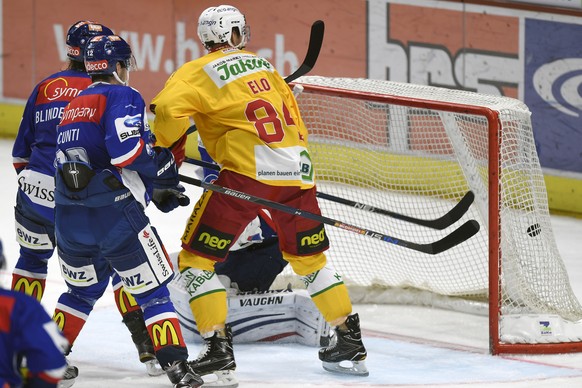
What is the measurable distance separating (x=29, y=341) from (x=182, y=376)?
1796 mm

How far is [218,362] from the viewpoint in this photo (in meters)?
5.18

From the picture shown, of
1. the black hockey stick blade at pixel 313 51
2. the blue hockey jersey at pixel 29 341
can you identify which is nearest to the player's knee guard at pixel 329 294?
the black hockey stick blade at pixel 313 51

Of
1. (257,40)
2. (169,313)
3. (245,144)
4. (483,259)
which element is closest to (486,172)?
(483,259)

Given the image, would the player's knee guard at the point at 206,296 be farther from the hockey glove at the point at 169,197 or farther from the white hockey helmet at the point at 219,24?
the white hockey helmet at the point at 219,24

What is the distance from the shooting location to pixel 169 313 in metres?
4.96

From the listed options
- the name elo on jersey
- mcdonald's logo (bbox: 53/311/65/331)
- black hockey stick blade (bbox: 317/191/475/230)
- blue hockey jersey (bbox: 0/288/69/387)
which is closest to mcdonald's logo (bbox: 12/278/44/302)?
mcdonald's logo (bbox: 53/311/65/331)

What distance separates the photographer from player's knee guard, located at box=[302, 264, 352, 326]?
17.6 ft

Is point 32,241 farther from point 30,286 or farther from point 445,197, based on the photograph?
point 445,197

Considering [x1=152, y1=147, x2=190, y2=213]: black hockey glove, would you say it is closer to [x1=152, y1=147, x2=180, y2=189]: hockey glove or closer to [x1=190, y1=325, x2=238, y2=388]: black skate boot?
[x1=152, y1=147, x2=180, y2=189]: hockey glove

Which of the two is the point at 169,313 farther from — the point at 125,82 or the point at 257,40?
the point at 257,40

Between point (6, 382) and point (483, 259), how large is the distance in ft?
11.9

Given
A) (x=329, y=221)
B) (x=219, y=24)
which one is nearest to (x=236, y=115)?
(x=219, y=24)

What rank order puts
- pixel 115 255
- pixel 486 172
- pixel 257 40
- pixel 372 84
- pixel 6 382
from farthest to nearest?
pixel 257 40, pixel 372 84, pixel 486 172, pixel 115 255, pixel 6 382

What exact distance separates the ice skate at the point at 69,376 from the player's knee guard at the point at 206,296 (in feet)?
1.65
